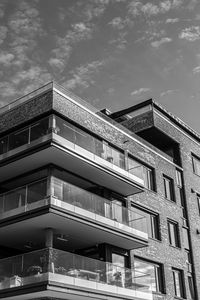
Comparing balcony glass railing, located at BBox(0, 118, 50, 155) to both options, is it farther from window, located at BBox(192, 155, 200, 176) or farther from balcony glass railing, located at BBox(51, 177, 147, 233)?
window, located at BBox(192, 155, 200, 176)

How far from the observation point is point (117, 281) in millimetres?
18641

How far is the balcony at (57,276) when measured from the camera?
1623 centimetres

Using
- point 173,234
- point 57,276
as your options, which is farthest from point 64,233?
point 173,234

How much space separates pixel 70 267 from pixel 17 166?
511cm

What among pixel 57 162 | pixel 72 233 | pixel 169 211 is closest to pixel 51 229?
pixel 72 233

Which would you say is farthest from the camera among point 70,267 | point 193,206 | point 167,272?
point 193,206

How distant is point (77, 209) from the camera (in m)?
18.3

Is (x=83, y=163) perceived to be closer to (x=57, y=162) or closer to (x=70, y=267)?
(x=57, y=162)

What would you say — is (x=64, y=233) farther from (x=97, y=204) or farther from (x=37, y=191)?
(x=37, y=191)

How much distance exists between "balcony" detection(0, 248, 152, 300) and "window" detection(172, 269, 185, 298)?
18.2 ft

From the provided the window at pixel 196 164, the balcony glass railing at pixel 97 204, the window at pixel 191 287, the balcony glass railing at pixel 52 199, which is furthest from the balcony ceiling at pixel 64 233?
the window at pixel 196 164

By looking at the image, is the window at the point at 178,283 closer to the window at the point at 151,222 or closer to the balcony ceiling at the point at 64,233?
the window at the point at 151,222

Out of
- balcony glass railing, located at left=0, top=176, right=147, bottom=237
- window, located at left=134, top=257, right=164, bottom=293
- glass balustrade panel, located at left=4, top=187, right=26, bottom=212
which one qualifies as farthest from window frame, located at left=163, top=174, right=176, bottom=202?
glass balustrade panel, located at left=4, top=187, right=26, bottom=212

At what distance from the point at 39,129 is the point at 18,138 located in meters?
1.17
